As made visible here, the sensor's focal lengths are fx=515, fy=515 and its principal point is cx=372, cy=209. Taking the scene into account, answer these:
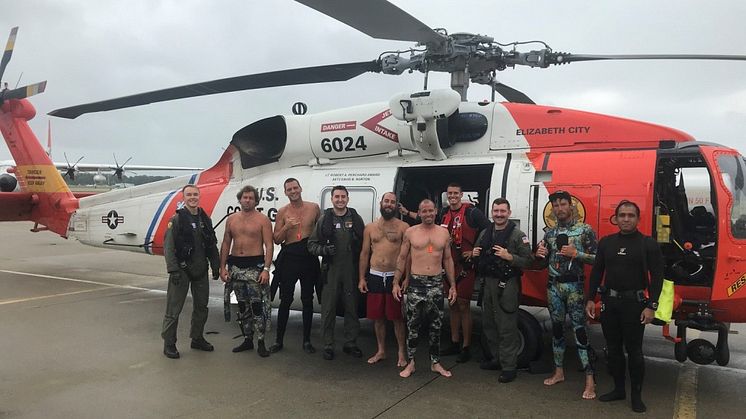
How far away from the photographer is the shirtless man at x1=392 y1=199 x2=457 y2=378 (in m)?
4.61

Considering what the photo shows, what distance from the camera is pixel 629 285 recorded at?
383 cm

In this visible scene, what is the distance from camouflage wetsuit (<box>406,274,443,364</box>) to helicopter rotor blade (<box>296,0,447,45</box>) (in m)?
2.22

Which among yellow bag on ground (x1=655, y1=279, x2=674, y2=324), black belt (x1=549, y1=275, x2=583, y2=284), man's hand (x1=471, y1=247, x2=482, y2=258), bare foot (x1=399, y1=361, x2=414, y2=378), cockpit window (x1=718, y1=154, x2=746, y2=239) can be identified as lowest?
bare foot (x1=399, y1=361, x2=414, y2=378)

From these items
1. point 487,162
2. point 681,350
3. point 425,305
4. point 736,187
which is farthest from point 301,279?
point 736,187

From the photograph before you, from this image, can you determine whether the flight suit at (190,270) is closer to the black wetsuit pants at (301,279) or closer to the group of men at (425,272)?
the group of men at (425,272)

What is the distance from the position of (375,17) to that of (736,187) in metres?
3.47

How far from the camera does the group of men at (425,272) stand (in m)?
3.94

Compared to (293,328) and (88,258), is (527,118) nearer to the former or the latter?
(293,328)

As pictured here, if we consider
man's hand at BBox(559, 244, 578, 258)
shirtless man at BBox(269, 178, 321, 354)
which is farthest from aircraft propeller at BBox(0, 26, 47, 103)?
man's hand at BBox(559, 244, 578, 258)

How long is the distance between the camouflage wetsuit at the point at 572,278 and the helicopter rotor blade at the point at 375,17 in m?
2.21

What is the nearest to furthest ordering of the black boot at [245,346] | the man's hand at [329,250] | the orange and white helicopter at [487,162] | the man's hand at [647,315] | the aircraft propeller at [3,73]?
1. the man's hand at [647,315]
2. the orange and white helicopter at [487,162]
3. the man's hand at [329,250]
4. the black boot at [245,346]
5. the aircraft propeller at [3,73]

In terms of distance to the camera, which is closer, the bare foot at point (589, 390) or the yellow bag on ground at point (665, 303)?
the yellow bag on ground at point (665, 303)

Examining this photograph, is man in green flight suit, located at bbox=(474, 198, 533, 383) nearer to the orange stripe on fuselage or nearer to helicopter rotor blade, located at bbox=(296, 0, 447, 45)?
helicopter rotor blade, located at bbox=(296, 0, 447, 45)

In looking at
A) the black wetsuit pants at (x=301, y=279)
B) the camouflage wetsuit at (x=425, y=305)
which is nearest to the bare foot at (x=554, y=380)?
the camouflage wetsuit at (x=425, y=305)
